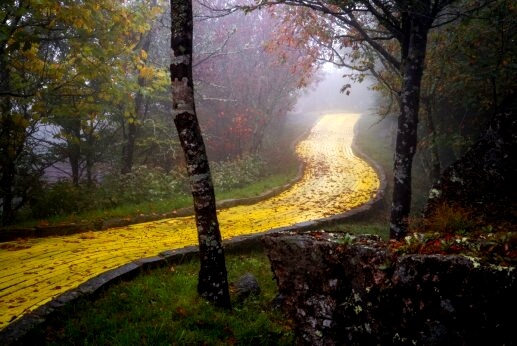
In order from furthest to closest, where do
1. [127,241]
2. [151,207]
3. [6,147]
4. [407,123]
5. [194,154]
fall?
[151,207] < [6,147] < [127,241] < [407,123] < [194,154]

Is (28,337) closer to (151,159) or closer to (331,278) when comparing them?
(331,278)

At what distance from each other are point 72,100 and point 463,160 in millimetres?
11853

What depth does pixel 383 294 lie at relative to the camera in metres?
3.97

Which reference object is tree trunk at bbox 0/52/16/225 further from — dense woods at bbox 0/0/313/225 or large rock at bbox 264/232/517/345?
large rock at bbox 264/232/517/345

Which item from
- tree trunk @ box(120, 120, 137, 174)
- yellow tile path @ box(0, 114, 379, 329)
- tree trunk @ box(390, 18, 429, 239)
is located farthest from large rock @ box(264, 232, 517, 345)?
tree trunk @ box(120, 120, 137, 174)

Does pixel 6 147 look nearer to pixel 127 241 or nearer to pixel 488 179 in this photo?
pixel 127 241

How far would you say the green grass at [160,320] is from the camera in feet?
15.0

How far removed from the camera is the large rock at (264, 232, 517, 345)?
10.6 feet

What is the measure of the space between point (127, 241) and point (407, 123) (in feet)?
23.5

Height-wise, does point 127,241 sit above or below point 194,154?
below

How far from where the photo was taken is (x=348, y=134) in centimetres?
3309

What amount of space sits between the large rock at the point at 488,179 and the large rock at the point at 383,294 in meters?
4.19

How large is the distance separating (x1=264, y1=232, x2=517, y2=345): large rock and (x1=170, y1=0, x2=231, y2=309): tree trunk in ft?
3.04

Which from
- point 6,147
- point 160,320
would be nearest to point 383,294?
point 160,320
